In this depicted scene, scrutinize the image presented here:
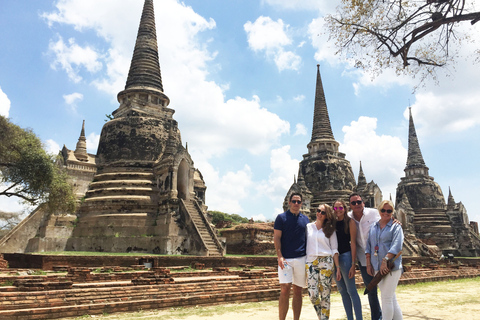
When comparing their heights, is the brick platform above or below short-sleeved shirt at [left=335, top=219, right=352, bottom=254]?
below

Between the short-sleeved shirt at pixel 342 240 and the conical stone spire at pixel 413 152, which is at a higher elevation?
the conical stone spire at pixel 413 152

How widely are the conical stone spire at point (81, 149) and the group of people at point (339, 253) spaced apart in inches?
874

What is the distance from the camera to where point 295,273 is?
5848 mm

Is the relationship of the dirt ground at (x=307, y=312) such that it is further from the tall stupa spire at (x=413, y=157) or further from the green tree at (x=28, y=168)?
the tall stupa spire at (x=413, y=157)

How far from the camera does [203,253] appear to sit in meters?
20.0

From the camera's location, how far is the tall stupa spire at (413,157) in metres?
46.3

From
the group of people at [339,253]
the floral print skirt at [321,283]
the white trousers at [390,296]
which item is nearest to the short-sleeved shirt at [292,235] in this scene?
the group of people at [339,253]

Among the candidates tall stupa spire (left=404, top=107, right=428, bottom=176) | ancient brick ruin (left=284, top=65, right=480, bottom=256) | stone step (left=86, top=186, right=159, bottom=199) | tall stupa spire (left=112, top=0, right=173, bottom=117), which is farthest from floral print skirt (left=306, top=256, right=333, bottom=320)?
tall stupa spire (left=404, top=107, right=428, bottom=176)

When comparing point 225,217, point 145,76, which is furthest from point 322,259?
point 225,217

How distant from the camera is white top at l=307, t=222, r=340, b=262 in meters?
5.70

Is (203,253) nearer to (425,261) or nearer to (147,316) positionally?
(147,316)

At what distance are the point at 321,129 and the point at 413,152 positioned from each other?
14.2m

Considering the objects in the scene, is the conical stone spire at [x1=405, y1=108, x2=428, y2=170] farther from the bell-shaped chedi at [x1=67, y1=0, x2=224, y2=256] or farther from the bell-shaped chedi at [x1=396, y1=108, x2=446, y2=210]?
the bell-shaped chedi at [x1=67, y1=0, x2=224, y2=256]

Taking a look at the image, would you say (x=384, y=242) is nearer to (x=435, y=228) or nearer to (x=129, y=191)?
(x=129, y=191)
